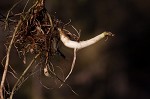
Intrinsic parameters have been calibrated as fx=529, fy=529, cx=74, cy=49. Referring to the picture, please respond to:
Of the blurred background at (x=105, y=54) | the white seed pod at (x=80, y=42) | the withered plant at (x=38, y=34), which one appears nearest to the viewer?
the white seed pod at (x=80, y=42)

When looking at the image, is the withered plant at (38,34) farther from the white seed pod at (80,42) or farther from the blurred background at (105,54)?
the blurred background at (105,54)

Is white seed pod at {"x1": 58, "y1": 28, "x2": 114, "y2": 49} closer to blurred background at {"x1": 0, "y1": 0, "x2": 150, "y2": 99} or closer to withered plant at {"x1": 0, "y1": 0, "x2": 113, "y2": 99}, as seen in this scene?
withered plant at {"x1": 0, "y1": 0, "x2": 113, "y2": 99}

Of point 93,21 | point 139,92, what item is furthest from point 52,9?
point 139,92

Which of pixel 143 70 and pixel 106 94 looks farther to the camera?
pixel 143 70

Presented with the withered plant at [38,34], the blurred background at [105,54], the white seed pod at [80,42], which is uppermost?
the blurred background at [105,54]

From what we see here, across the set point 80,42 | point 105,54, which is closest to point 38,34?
point 80,42

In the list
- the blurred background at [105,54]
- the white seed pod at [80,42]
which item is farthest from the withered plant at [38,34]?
the blurred background at [105,54]

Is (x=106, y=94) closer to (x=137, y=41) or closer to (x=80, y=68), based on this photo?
(x=80, y=68)

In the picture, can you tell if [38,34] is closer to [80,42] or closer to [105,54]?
[80,42]
